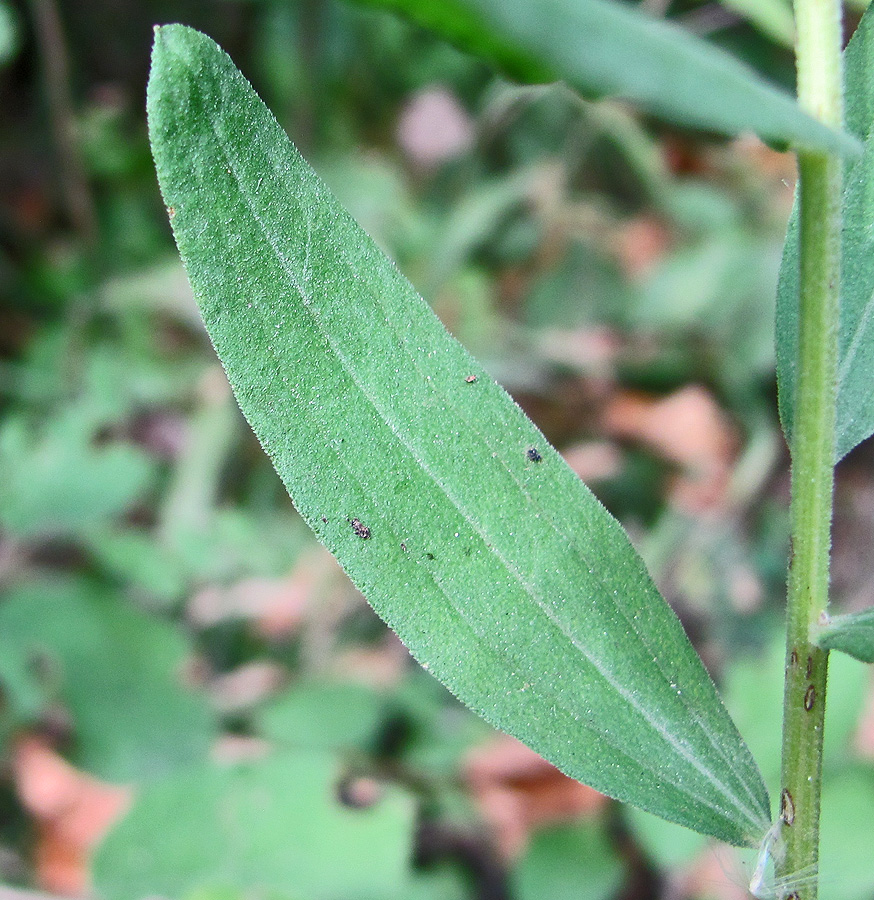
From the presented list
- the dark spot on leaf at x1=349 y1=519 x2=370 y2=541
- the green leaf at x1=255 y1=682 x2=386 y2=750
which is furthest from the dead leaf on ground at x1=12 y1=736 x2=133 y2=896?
the dark spot on leaf at x1=349 y1=519 x2=370 y2=541

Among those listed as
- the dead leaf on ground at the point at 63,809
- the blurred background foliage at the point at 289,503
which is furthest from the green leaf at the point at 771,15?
the dead leaf on ground at the point at 63,809

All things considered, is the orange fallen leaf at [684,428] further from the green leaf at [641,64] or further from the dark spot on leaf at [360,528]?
the green leaf at [641,64]

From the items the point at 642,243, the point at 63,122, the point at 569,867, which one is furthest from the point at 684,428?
the point at 63,122

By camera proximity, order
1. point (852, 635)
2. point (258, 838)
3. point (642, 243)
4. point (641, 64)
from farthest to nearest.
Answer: point (642, 243) < point (258, 838) < point (852, 635) < point (641, 64)

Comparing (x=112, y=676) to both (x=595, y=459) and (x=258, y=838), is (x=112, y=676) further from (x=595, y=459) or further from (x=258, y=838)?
(x=595, y=459)

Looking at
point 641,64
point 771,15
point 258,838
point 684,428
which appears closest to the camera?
point 641,64
